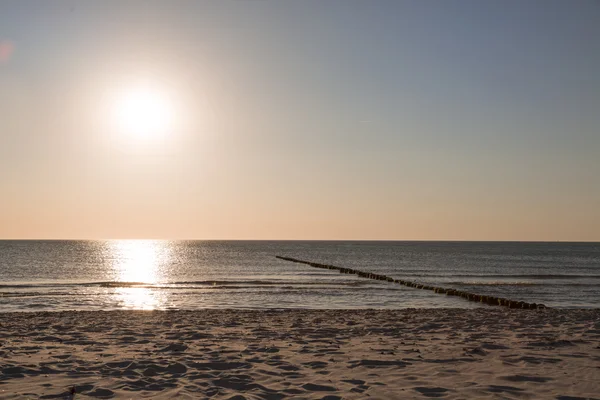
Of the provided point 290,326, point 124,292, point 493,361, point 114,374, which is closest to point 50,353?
point 114,374

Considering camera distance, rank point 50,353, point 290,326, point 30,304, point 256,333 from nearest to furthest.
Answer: point 50,353, point 256,333, point 290,326, point 30,304

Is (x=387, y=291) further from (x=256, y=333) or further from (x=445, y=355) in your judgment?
(x=445, y=355)

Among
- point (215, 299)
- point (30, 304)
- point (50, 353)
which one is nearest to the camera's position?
point (50, 353)

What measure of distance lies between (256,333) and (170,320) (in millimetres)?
4545

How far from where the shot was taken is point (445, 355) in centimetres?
1182

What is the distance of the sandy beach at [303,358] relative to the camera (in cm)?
909

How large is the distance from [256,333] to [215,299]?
1782 cm

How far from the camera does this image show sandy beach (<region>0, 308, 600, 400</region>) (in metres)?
9.09

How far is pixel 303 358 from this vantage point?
11.7 m

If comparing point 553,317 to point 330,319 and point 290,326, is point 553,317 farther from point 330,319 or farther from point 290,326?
point 290,326

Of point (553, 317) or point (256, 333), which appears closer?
point (256, 333)

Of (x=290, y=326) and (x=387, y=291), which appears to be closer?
(x=290, y=326)

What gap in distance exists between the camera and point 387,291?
39344 millimetres

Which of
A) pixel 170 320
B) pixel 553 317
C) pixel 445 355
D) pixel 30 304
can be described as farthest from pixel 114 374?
pixel 30 304
